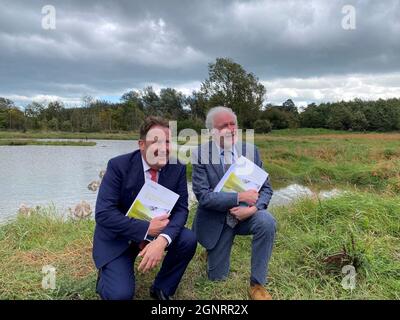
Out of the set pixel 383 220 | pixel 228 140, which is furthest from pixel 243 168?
pixel 383 220

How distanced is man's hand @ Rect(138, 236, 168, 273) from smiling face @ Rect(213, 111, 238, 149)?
3.28ft

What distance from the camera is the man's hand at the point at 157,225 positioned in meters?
2.92

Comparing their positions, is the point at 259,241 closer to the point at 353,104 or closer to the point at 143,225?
the point at 143,225

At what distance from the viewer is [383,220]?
15.9 feet

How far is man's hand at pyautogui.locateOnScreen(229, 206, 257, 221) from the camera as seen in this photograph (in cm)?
323

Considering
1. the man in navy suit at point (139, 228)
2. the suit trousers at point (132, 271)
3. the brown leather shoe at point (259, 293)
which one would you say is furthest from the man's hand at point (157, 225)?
the brown leather shoe at point (259, 293)

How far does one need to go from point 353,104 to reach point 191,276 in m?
55.1

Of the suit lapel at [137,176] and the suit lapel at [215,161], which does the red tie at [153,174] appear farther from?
the suit lapel at [215,161]

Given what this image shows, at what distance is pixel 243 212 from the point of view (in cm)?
323

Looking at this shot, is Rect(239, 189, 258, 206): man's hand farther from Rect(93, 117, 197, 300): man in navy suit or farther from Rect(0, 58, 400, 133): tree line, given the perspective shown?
Rect(0, 58, 400, 133): tree line

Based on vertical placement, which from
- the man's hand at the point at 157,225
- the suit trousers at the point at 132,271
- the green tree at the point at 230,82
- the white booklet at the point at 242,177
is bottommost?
the suit trousers at the point at 132,271

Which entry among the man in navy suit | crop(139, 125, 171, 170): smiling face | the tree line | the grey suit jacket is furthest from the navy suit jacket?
the tree line

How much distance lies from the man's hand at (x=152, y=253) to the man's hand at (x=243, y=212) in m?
0.66

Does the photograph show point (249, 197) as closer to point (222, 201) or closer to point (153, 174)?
point (222, 201)
